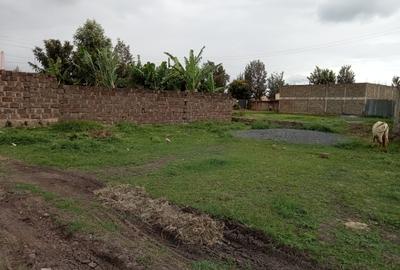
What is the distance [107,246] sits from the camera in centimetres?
334

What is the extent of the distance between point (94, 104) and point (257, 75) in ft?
139

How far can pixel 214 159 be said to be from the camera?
7672 mm

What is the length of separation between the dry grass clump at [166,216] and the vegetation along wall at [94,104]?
25.7 feet

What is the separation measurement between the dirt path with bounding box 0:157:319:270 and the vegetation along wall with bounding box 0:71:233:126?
25.7 feet

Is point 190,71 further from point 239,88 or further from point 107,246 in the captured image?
point 239,88

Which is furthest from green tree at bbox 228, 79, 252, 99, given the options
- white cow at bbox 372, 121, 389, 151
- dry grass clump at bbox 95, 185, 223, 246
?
dry grass clump at bbox 95, 185, 223, 246

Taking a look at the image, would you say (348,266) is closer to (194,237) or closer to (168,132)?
(194,237)

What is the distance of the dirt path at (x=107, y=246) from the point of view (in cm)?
309

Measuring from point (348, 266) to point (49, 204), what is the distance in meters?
3.43

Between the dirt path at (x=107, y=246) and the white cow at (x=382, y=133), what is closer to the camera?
the dirt path at (x=107, y=246)

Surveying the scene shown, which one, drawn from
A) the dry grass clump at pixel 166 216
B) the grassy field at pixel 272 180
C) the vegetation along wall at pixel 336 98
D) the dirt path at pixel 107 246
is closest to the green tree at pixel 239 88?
the vegetation along wall at pixel 336 98

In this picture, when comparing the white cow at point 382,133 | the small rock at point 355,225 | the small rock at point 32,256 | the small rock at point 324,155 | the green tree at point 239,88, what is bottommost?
the small rock at point 324,155

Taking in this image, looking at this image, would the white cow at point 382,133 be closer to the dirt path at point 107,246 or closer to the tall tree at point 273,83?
the dirt path at point 107,246

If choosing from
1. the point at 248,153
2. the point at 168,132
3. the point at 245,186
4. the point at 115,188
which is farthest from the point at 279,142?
the point at 115,188
